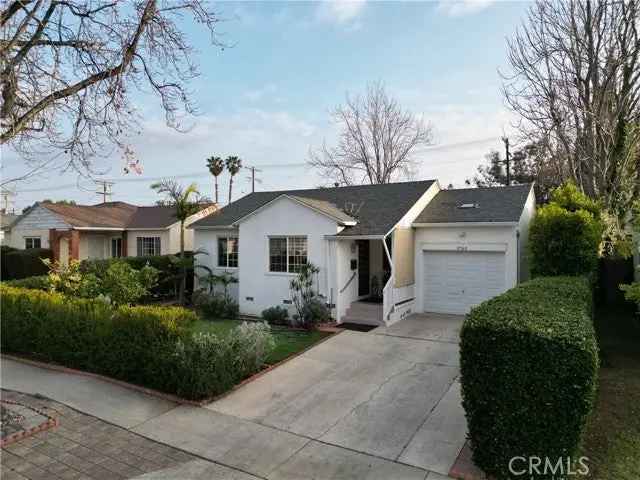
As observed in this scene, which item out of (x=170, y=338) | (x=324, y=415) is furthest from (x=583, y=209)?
(x=170, y=338)

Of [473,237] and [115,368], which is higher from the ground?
[473,237]

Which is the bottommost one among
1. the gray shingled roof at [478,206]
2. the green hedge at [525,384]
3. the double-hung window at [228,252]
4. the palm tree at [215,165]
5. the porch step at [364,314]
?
the porch step at [364,314]

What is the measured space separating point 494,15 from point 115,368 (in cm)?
1225

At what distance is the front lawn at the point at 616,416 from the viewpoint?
503 cm

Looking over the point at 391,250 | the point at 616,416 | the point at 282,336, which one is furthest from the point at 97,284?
the point at 616,416

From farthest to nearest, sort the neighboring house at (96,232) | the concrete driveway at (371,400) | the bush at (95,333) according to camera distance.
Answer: the neighboring house at (96,232) → the bush at (95,333) → the concrete driveway at (371,400)

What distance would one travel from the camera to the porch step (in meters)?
13.6

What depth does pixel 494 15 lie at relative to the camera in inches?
421

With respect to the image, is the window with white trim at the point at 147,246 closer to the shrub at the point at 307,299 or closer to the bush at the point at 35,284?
the bush at the point at 35,284

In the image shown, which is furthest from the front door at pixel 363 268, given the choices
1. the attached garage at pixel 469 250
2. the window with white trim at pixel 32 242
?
the window with white trim at pixel 32 242

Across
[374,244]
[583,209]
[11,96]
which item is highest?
[11,96]

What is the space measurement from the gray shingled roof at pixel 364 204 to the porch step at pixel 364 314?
2544mm

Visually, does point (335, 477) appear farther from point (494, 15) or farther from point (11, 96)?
point (494, 15)

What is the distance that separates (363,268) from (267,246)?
12.4ft
